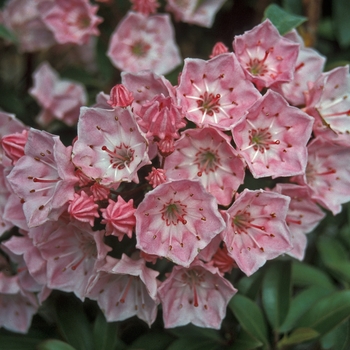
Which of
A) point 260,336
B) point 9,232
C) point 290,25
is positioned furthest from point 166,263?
point 290,25

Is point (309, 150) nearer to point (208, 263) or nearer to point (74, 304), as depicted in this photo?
point (208, 263)

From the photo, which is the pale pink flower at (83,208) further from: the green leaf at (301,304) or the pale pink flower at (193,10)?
the pale pink flower at (193,10)

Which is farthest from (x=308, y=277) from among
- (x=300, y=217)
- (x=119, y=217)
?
(x=119, y=217)

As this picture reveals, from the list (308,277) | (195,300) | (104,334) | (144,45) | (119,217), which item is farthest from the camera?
(144,45)

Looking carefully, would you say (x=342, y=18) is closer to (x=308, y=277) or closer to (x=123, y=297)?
(x=308, y=277)

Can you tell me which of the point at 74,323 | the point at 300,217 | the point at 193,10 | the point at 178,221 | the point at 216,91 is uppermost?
the point at 216,91

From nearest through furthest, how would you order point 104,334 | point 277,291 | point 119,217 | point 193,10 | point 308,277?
point 119,217 → point 104,334 → point 277,291 → point 308,277 → point 193,10
